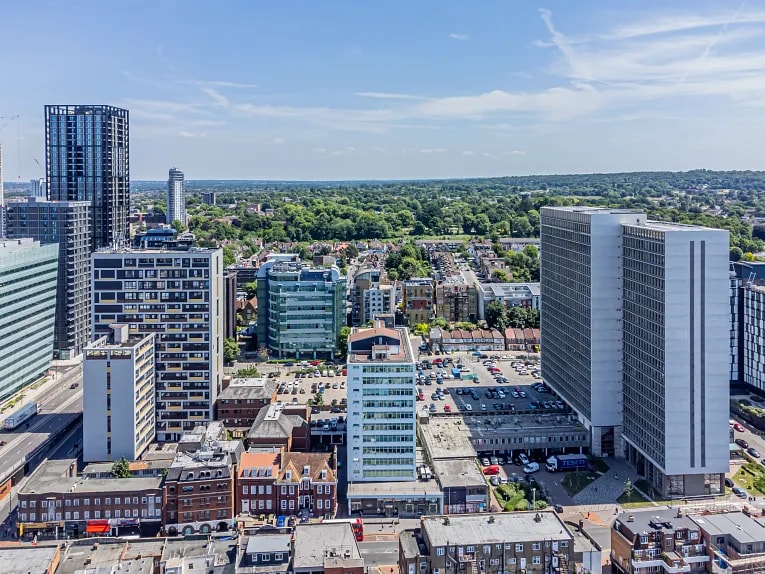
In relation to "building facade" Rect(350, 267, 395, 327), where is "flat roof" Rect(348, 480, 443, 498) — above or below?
below

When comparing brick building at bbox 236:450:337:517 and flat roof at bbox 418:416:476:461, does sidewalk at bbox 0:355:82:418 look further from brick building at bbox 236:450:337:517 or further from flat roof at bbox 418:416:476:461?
flat roof at bbox 418:416:476:461

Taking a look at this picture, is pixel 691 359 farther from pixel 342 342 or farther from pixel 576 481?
pixel 342 342

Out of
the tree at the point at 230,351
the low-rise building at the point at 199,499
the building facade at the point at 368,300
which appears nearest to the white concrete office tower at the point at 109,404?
the low-rise building at the point at 199,499

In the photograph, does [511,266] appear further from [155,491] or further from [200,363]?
[155,491]

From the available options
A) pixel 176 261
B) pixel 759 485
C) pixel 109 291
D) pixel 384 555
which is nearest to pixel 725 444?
pixel 759 485

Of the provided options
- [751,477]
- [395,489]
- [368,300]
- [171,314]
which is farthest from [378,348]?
[368,300]

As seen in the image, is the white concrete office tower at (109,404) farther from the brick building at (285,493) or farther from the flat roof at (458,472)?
the flat roof at (458,472)

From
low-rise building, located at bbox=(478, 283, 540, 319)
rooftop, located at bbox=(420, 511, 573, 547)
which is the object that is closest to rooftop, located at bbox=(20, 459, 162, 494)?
rooftop, located at bbox=(420, 511, 573, 547)
